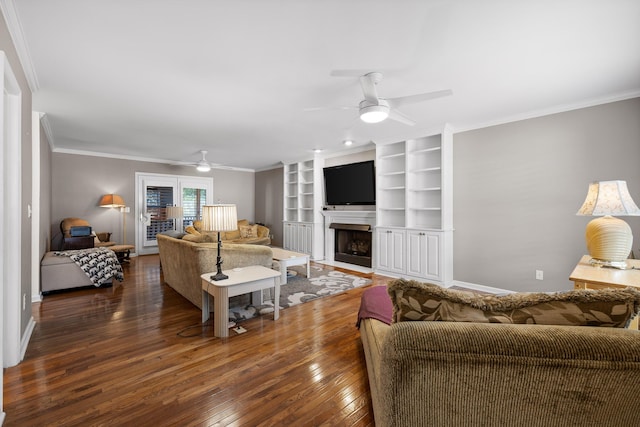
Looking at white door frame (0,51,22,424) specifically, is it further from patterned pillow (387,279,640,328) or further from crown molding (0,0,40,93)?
patterned pillow (387,279,640,328)

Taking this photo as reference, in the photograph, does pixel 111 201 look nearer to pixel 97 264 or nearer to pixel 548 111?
pixel 97 264

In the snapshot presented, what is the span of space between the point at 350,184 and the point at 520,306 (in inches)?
197

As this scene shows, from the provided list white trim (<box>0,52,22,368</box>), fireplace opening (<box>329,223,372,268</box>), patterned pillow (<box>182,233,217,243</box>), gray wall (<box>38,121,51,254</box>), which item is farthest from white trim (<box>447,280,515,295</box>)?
gray wall (<box>38,121,51,254</box>)

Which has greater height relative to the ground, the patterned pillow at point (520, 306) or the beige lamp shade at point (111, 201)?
the beige lamp shade at point (111, 201)

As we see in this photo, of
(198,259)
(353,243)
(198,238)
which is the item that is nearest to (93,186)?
(198,238)

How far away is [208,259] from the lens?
3.23m

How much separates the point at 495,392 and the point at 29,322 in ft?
12.6

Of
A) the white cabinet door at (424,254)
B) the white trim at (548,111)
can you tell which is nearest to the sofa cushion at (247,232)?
the white cabinet door at (424,254)

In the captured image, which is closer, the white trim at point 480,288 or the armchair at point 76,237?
the white trim at point 480,288

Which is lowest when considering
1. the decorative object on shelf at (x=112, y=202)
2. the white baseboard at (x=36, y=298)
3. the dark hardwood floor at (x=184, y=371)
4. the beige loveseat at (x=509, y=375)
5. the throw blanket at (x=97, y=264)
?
the dark hardwood floor at (x=184, y=371)

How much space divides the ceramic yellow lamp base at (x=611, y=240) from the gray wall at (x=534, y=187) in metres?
1.44

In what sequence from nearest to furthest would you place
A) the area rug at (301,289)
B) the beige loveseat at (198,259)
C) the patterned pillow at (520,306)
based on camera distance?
the patterned pillow at (520,306), the beige loveseat at (198,259), the area rug at (301,289)

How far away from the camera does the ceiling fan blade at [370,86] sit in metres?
2.41

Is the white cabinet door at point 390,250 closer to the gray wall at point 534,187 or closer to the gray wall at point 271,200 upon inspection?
the gray wall at point 534,187
